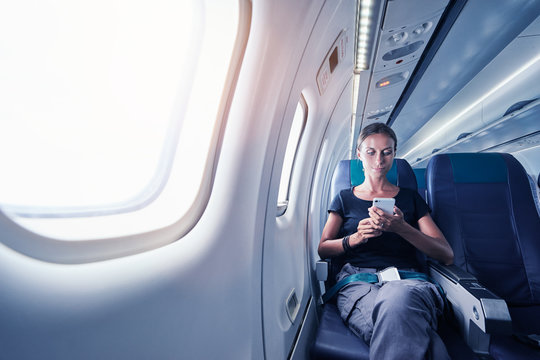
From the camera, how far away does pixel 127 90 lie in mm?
700

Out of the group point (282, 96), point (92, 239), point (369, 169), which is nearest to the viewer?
point (92, 239)

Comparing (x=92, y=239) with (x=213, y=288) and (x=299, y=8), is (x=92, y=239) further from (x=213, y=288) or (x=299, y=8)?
(x=299, y=8)

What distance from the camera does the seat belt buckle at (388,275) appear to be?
1.46m

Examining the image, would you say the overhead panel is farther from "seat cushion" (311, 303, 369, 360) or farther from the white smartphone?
"seat cushion" (311, 303, 369, 360)

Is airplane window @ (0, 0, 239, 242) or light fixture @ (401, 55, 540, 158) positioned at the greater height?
light fixture @ (401, 55, 540, 158)

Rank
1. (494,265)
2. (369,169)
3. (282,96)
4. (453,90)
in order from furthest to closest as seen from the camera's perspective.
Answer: (453,90) < (369,169) < (494,265) < (282,96)

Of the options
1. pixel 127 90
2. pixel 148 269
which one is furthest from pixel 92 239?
pixel 127 90

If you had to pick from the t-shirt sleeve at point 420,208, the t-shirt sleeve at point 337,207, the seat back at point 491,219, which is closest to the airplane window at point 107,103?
the t-shirt sleeve at point 337,207

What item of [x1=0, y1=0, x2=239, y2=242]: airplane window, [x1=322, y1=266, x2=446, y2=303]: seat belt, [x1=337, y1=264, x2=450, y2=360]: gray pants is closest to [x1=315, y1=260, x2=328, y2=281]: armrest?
[x1=322, y1=266, x2=446, y2=303]: seat belt

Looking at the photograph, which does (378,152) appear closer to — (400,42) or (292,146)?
(292,146)

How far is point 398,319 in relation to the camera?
1.06m

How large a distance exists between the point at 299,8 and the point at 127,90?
69 cm

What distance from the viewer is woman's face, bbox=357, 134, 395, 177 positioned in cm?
182

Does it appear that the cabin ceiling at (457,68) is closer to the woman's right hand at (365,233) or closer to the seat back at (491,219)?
the seat back at (491,219)
